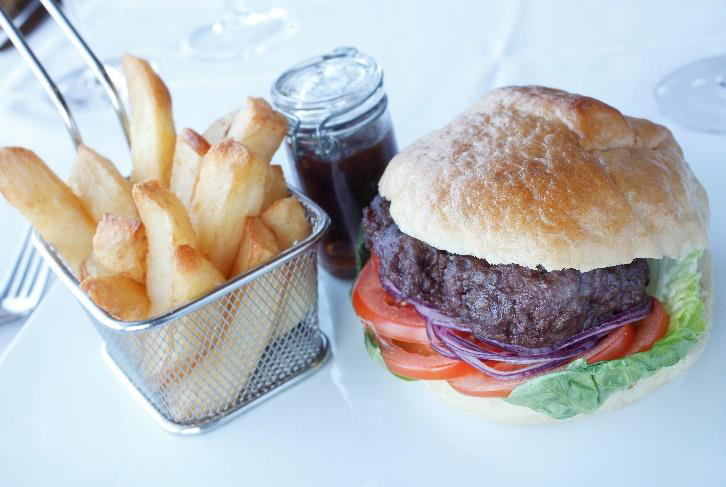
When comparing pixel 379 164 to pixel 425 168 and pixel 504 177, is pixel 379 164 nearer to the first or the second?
pixel 425 168

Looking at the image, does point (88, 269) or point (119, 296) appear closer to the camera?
point (119, 296)

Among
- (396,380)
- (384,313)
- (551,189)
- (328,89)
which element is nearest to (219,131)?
(328,89)

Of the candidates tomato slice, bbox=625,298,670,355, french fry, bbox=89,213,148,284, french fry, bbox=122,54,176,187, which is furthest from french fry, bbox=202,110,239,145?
tomato slice, bbox=625,298,670,355

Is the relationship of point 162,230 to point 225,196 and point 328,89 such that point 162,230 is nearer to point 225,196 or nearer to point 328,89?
point 225,196

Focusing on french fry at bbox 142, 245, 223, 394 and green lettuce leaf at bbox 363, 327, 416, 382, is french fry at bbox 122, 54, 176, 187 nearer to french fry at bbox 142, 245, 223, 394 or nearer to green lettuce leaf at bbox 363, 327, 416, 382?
french fry at bbox 142, 245, 223, 394

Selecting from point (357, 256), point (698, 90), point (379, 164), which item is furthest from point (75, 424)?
point (698, 90)

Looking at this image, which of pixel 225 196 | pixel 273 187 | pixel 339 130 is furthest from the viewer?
pixel 339 130
